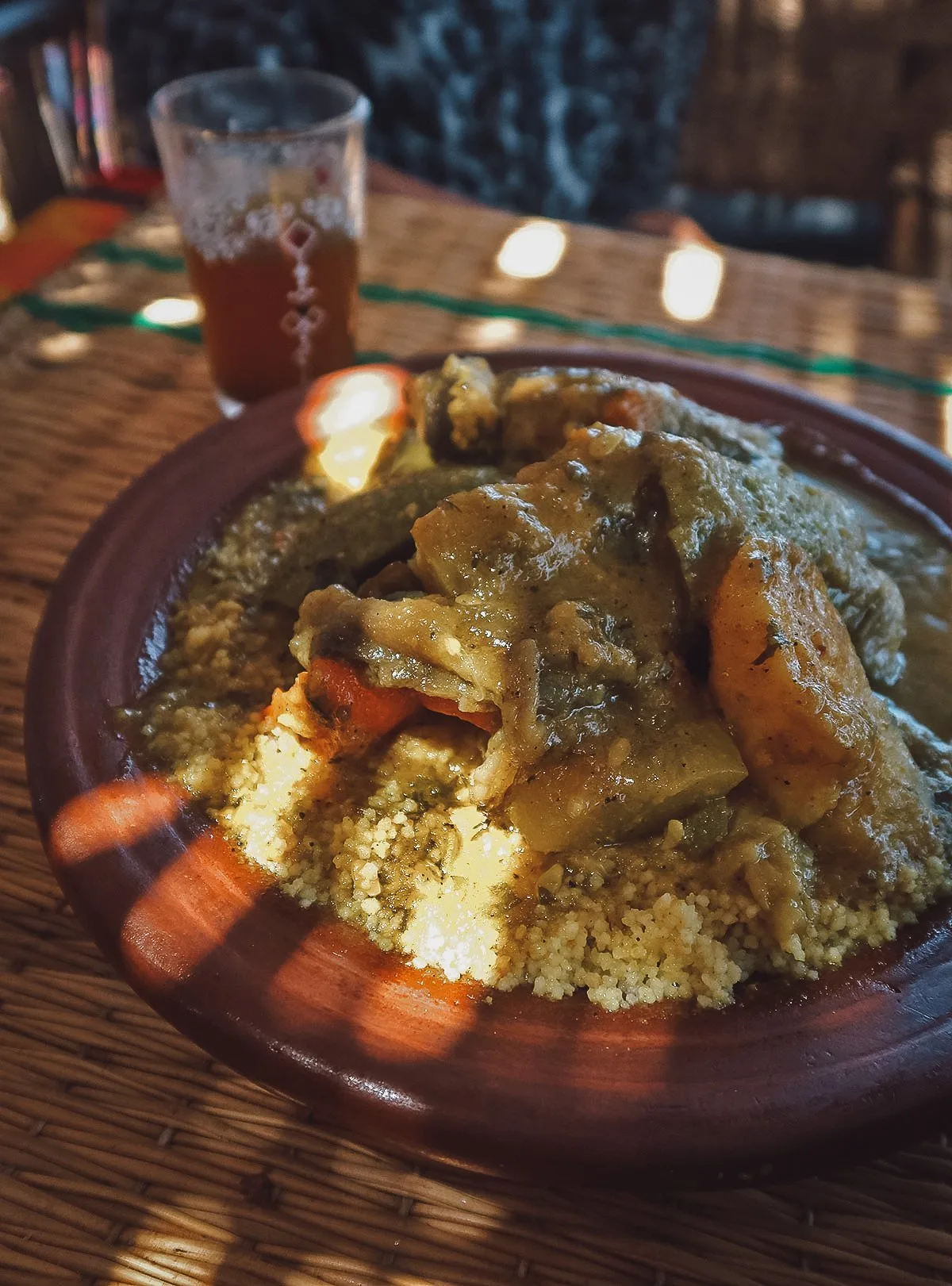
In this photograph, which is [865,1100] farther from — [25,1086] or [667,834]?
[25,1086]

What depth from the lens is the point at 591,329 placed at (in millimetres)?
1549

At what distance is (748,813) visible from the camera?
2.30 feet

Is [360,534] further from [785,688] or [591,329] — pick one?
[591,329]

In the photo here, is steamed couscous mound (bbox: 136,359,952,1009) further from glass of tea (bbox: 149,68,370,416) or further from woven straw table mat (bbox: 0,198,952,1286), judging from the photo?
glass of tea (bbox: 149,68,370,416)

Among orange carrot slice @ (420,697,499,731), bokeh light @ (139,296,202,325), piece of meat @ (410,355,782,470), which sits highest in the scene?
piece of meat @ (410,355,782,470)

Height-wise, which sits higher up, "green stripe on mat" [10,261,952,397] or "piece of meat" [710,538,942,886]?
"piece of meat" [710,538,942,886]

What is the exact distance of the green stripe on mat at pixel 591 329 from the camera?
1477mm

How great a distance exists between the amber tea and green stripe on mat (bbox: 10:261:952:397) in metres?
0.26

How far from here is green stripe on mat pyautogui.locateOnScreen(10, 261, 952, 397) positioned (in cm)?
148

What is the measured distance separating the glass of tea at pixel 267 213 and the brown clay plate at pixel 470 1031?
657mm

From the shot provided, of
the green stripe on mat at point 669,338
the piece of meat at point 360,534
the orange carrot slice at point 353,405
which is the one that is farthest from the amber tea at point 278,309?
the piece of meat at point 360,534

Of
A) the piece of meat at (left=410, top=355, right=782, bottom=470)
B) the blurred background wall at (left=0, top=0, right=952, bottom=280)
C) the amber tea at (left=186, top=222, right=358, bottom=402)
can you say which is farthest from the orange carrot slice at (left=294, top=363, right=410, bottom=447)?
the blurred background wall at (left=0, top=0, right=952, bottom=280)

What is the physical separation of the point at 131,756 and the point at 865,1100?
521 millimetres

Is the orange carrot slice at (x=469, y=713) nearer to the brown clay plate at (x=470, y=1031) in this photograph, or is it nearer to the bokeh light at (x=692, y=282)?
the brown clay plate at (x=470, y=1031)
